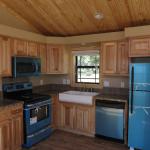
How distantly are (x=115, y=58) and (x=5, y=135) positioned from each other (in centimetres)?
263

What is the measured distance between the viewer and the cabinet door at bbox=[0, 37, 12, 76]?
3.09 m

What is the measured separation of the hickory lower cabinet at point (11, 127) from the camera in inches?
105

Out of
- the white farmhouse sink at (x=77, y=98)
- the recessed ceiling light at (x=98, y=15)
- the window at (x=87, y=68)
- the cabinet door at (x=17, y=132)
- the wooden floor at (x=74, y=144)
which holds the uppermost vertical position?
the recessed ceiling light at (x=98, y=15)

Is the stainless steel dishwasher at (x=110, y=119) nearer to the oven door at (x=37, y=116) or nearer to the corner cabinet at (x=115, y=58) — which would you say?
the corner cabinet at (x=115, y=58)

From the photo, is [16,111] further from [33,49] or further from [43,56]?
[43,56]

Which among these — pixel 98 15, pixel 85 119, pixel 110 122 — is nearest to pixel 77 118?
pixel 85 119

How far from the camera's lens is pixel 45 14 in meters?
3.47

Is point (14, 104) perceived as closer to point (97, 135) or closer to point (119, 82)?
point (97, 135)

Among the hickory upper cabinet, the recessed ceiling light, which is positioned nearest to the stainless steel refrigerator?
the recessed ceiling light

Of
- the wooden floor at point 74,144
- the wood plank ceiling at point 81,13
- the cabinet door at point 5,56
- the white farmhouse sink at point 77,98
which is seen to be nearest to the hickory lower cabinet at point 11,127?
the wooden floor at point 74,144

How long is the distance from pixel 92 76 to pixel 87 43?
2.85 ft

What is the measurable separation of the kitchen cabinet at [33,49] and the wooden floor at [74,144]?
192 centimetres

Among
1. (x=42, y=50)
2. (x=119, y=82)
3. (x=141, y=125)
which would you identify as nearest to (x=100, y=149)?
(x=141, y=125)

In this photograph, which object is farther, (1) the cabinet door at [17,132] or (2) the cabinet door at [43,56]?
(2) the cabinet door at [43,56]
